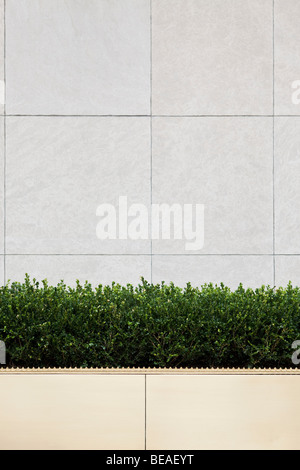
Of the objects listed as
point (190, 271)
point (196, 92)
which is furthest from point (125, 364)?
point (196, 92)

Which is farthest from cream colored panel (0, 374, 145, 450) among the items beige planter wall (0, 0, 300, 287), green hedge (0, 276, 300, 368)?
beige planter wall (0, 0, 300, 287)

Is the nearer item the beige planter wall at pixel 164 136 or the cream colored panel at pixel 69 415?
the cream colored panel at pixel 69 415

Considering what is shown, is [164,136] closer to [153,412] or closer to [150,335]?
[150,335]

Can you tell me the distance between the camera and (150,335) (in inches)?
138

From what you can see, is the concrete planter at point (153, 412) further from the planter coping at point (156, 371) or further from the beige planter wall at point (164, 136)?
the beige planter wall at point (164, 136)

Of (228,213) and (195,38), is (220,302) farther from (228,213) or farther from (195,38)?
(195,38)

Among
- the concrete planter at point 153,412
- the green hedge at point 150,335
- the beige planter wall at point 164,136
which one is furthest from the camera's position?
the beige planter wall at point 164,136

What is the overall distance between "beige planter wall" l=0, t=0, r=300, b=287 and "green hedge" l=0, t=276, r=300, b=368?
270 cm

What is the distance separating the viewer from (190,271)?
6.29m

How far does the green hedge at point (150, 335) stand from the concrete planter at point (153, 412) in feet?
0.69

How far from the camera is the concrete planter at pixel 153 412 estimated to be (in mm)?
3287

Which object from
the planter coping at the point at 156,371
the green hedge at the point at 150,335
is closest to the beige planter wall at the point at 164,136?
the green hedge at the point at 150,335
